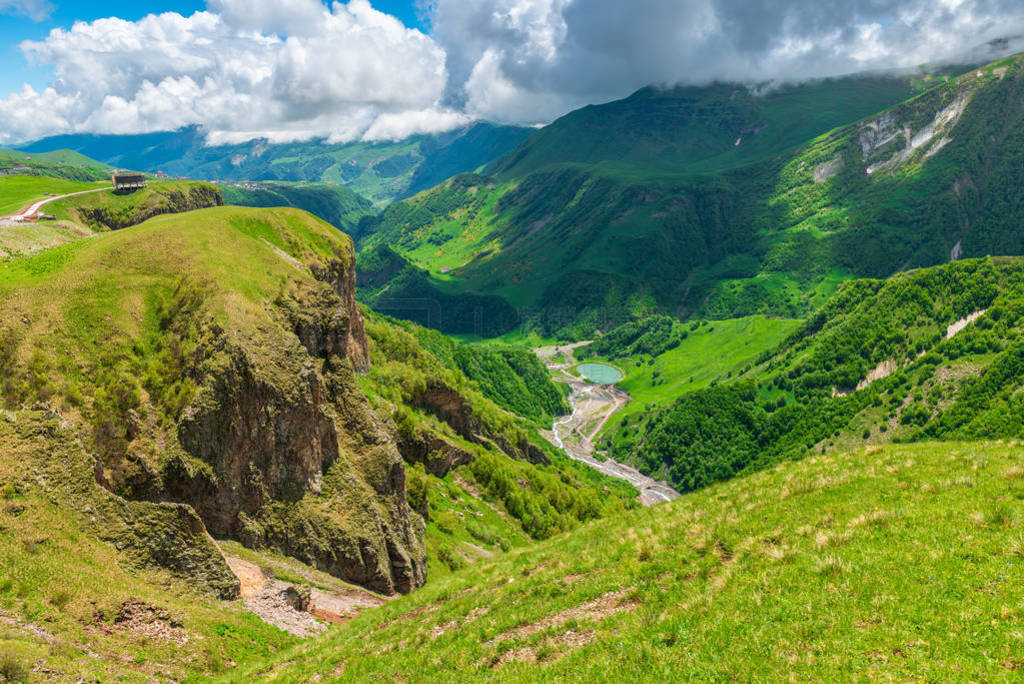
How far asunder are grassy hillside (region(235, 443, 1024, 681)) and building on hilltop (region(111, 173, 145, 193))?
15269 cm

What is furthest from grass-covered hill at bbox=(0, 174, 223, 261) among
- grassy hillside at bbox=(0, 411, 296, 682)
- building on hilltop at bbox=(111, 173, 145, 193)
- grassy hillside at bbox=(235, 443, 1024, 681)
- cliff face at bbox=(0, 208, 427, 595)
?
grassy hillside at bbox=(235, 443, 1024, 681)

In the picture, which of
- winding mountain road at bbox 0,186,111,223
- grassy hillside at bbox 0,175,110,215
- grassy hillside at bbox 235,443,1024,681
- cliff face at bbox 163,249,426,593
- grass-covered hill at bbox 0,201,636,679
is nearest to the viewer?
grassy hillside at bbox 235,443,1024,681

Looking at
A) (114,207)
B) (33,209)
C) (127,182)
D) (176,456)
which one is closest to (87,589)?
(176,456)

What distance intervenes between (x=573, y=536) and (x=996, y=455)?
63.7ft

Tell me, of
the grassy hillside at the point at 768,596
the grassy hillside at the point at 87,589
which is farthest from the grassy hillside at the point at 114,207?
the grassy hillside at the point at 768,596

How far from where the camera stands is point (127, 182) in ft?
452

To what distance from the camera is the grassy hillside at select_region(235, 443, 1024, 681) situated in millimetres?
12141

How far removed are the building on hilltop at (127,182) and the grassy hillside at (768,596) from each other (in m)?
153

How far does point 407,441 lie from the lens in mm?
80688

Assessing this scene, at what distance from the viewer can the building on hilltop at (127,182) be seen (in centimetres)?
13438

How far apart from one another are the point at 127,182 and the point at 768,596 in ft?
567

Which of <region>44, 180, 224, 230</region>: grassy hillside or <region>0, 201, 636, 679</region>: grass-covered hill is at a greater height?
<region>44, 180, 224, 230</region>: grassy hillside

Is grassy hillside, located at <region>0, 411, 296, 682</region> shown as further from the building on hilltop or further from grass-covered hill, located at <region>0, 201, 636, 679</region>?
the building on hilltop

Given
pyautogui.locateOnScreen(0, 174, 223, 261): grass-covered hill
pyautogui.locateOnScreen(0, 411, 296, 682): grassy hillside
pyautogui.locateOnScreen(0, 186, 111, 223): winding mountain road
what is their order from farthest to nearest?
pyautogui.locateOnScreen(0, 186, 111, 223): winding mountain road, pyautogui.locateOnScreen(0, 174, 223, 261): grass-covered hill, pyautogui.locateOnScreen(0, 411, 296, 682): grassy hillside
